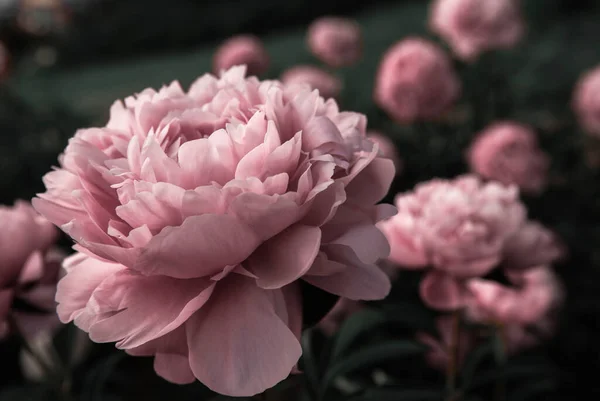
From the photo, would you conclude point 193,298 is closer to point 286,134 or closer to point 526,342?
point 286,134

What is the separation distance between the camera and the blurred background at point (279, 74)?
112cm

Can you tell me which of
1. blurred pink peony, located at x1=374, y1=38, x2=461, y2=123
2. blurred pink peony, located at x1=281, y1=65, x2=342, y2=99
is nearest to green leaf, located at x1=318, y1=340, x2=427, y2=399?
blurred pink peony, located at x1=374, y1=38, x2=461, y2=123

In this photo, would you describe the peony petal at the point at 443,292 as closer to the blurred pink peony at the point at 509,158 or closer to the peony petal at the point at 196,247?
the peony petal at the point at 196,247

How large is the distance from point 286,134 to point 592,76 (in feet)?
4.32

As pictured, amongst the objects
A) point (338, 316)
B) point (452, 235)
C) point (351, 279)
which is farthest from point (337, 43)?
point (351, 279)

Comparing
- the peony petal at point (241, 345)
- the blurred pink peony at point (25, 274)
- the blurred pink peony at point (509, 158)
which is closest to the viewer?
the peony petal at point (241, 345)

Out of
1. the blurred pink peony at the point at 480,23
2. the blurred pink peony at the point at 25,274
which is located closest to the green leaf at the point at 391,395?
the blurred pink peony at the point at 25,274

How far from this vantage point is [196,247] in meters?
0.31

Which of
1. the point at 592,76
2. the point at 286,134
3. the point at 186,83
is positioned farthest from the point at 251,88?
the point at 186,83

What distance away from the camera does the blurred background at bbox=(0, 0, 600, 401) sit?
1.12 metres

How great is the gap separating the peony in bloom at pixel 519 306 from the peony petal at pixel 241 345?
15.5 inches

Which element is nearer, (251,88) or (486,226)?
(251,88)

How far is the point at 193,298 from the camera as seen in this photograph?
33cm

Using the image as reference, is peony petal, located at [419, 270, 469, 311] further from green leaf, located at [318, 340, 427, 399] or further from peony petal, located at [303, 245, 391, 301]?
peony petal, located at [303, 245, 391, 301]
